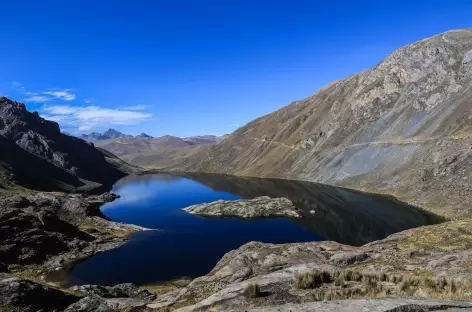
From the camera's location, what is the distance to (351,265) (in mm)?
28438

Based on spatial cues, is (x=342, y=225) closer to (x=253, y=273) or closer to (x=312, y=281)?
(x=253, y=273)

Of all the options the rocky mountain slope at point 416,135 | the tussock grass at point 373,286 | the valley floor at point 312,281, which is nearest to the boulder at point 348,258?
the valley floor at point 312,281

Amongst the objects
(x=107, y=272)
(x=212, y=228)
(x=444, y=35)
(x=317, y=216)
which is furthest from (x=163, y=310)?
(x=444, y=35)

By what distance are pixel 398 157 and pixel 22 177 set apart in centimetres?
14892

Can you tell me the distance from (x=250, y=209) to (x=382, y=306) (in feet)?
343

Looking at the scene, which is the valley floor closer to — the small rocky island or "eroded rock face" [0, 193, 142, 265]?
"eroded rock face" [0, 193, 142, 265]

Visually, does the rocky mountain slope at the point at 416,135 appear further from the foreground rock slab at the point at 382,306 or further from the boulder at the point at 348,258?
the foreground rock slab at the point at 382,306

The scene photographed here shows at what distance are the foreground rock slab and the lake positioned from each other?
1915 inches

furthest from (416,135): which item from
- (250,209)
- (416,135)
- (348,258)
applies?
(348,258)

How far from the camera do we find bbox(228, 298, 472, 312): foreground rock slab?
37.1ft

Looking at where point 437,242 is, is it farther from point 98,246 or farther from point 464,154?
point 464,154

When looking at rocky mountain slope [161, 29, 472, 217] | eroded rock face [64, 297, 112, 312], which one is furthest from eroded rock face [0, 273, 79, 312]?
rocky mountain slope [161, 29, 472, 217]

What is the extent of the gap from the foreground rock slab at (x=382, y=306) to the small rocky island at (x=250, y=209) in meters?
96.8

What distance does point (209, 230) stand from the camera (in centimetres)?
9475
